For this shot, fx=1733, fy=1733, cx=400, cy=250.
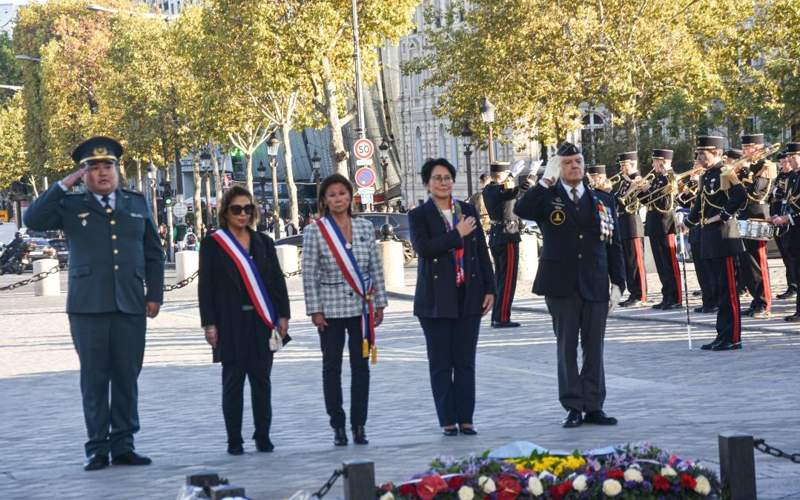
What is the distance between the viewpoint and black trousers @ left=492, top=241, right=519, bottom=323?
68.0ft

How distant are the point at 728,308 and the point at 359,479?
9.83m

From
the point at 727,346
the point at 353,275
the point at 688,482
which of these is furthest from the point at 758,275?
the point at 688,482

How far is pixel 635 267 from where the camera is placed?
23.2m

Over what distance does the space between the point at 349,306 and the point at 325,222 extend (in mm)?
574

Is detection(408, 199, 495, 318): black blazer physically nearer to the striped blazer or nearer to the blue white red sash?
the striped blazer

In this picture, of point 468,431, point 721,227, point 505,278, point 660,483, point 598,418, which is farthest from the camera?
point 505,278

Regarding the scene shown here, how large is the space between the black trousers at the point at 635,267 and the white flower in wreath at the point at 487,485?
15.6 metres

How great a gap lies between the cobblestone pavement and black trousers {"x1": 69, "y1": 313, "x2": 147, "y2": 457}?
0.28 m

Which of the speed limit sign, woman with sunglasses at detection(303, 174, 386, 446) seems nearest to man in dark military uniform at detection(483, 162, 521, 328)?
woman with sunglasses at detection(303, 174, 386, 446)

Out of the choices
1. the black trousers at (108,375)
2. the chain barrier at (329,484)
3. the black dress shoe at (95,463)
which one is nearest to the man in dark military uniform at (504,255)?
the black trousers at (108,375)

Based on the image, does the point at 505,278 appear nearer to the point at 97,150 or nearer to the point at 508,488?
the point at 97,150

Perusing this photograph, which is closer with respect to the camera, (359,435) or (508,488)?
(508,488)

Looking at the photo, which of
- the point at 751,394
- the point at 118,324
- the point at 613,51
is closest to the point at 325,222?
the point at 118,324

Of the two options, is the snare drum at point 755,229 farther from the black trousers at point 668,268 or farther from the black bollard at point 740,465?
the black bollard at point 740,465
